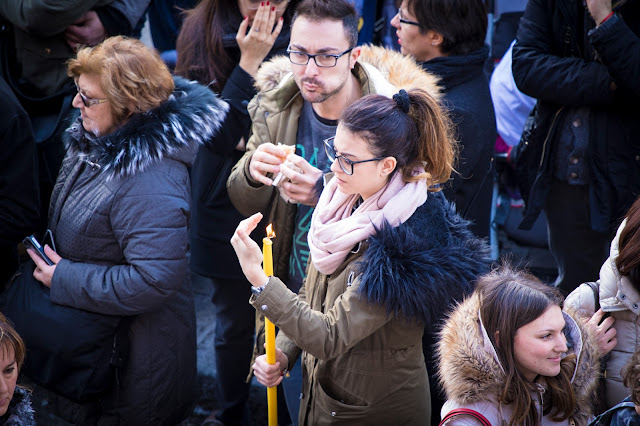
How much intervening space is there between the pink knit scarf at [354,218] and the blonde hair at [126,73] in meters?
1.04

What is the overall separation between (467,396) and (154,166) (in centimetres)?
165

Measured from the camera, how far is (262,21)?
3578 millimetres

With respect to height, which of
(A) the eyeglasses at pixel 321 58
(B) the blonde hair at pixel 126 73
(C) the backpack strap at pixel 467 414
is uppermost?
(A) the eyeglasses at pixel 321 58

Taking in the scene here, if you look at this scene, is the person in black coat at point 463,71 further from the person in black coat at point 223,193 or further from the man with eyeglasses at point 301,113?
the person in black coat at point 223,193

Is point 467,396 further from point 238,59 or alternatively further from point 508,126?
point 508,126

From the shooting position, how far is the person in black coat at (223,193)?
12.3 feet

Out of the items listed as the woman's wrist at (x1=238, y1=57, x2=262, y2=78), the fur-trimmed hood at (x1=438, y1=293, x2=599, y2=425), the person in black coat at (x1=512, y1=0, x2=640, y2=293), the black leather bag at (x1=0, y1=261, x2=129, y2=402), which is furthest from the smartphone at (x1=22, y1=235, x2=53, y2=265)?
the person in black coat at (x1=512, y1=0, x2=640, y2=293)

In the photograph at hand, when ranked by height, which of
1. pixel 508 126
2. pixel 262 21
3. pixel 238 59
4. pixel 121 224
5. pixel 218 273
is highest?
pixel 262 21

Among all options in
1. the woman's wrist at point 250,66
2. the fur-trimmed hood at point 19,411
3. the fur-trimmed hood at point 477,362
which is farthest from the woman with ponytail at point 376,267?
the woman's wrist at point 250,66

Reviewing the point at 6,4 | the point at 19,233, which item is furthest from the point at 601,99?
the point at 6,4

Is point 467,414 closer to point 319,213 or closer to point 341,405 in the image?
point 341,405

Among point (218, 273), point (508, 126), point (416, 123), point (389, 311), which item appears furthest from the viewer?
point (508, 126)

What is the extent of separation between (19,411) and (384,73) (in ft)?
6.60

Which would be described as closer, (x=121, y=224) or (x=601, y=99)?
(x=121, y=224)
